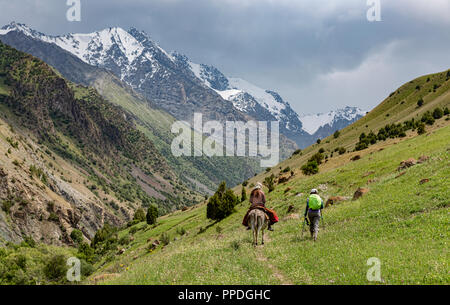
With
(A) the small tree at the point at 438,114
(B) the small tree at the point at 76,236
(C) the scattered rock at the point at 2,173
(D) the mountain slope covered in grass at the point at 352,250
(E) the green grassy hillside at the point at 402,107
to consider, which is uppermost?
(E) the green grassy hillside at the point at 402,107

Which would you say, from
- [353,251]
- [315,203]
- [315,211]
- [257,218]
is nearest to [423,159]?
[315,203]

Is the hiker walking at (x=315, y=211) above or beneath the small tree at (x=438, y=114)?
beneath

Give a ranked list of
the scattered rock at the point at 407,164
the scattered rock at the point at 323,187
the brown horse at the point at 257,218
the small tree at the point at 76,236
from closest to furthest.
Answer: the brown horse at the point at 257,218
the scattered rock at the point at 407,164
the scattered rock at the point at 323,187
the small tree at the point at 76,236

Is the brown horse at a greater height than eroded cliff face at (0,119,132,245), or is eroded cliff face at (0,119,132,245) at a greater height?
eroded cliff face at (0,119,132,245)

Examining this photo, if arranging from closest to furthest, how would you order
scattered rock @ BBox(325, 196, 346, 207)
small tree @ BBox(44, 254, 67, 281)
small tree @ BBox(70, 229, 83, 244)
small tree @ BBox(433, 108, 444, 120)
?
scattered rock @ BBox(325, 196, 346, 207) < small tree @ BBox(44, 254, 67, 281) < small tree @ BBox(433, 108, 444, 120) < small tree @ BBox(70, 229, 83, 244)

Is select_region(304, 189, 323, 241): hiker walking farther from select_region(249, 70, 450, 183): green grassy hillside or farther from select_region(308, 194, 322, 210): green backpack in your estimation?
select_region(249, 70, 450, 183): green grassy hillside

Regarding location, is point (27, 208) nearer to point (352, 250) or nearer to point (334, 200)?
point (334, 200)

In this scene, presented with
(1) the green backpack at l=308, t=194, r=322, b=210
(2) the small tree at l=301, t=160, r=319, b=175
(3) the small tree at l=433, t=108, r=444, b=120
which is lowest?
(1) the green backpack at l=308, t=194, r=322, b=210

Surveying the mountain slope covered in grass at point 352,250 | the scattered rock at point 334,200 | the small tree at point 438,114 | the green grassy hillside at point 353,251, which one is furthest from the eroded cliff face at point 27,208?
the small tree at point 438,114

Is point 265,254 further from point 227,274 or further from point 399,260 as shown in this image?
point 399,260

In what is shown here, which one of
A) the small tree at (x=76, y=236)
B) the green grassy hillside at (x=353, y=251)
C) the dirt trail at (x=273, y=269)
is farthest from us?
the small tree at (x=76, y=236)

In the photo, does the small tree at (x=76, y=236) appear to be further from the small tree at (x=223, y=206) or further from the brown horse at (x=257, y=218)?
the brown horse at (x=257, y=218)

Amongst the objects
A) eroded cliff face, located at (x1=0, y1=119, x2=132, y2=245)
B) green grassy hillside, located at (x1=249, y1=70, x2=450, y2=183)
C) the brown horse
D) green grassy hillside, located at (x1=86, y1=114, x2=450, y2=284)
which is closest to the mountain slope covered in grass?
green grassy hillside, located at (x1=86, y1=114, x2=450, y2=284)

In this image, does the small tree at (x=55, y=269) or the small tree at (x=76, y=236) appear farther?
the small tree at (x=76, y=236)
